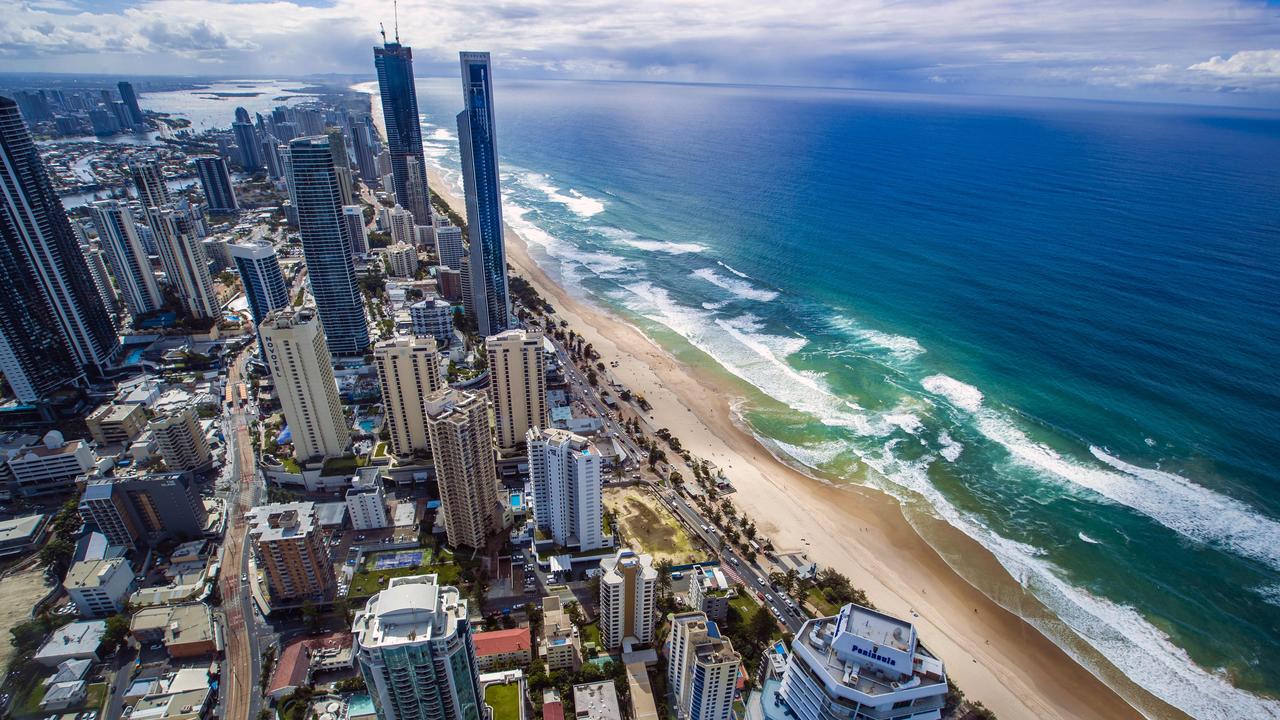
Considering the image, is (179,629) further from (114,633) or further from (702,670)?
(702,670)

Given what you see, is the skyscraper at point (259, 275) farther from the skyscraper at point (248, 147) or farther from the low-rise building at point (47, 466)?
the skyscraper at point (248, 147)

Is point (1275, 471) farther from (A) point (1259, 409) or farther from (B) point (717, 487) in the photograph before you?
(B) point (717, 487)

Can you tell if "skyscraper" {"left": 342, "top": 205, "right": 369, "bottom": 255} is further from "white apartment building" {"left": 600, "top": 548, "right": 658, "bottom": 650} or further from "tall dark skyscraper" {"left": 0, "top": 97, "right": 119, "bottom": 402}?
"white apartment building" {"left": 600, "top": 548, "right": 658, "bottom": 650}

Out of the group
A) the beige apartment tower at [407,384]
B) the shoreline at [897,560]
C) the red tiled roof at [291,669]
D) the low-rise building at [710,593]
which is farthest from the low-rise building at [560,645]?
the beige apartment tower at [407,384]

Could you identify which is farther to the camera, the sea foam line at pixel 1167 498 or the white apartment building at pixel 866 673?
the sea foam line at pixel 1167 498

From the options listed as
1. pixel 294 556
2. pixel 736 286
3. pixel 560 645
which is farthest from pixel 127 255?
pixel 736 286

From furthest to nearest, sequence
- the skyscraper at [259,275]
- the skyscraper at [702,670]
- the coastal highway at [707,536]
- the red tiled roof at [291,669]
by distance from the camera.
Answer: the skyscraper at [259,275], the coastal highway at [707,536], the red tiled roof at [291,669], the skyscraper at [702,670]

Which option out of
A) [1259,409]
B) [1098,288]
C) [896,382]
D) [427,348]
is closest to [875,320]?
[896,382]
